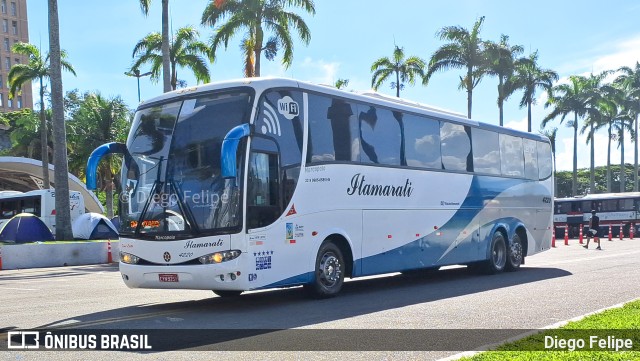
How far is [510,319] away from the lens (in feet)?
30.7

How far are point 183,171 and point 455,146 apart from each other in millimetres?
7214

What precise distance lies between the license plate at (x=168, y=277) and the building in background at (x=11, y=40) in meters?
120

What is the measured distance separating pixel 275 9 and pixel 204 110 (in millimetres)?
21841

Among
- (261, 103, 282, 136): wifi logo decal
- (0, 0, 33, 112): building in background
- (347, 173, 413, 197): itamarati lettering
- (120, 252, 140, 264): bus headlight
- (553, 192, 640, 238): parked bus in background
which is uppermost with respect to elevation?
(0, 0, 33, 112): building in background

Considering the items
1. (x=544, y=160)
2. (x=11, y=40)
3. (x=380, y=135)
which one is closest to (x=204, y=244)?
(x=380, y=135)

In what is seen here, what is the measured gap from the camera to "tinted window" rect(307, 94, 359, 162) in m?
11.8

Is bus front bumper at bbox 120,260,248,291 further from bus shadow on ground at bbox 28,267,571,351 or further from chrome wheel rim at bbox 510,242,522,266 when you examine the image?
chrome wheel rim at bbox 510,242,522,266

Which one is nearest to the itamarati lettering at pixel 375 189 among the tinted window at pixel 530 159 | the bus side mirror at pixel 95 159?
the bus side mirror at pixel 95 159

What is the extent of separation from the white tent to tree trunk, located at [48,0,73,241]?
730 cm

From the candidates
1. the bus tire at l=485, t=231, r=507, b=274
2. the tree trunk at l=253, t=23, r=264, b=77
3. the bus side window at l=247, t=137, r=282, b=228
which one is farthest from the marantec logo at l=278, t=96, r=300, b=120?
the tree trunk at l=253, t=23, r=264, b=77

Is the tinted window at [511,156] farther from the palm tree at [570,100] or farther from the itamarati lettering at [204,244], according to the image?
the palm tree at [570,100]

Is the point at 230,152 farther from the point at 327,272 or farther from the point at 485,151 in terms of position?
the point at 485,151

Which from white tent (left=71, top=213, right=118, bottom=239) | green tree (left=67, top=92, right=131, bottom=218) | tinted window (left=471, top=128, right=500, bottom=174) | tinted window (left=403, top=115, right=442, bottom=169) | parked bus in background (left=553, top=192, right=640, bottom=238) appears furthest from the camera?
green tree (left=67, top=92, right=131, bottom=218)

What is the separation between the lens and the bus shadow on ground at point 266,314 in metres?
8.02
